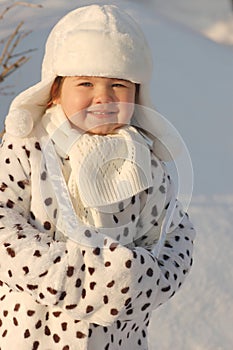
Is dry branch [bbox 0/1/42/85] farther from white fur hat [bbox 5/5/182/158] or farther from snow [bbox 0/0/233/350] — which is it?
white fur hat [bbox 5/5/182/158]

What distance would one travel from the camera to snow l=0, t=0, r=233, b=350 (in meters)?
2.52

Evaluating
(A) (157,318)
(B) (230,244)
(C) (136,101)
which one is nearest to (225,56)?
(B) (230,244)

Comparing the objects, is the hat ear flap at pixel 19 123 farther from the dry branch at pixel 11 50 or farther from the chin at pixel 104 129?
the dry branch at pixel 11 50

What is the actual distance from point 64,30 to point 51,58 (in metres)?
0.05

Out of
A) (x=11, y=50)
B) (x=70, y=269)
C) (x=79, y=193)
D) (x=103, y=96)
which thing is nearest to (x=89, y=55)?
(x=103, y=96)

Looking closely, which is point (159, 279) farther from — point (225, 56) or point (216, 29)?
point (216, 29)

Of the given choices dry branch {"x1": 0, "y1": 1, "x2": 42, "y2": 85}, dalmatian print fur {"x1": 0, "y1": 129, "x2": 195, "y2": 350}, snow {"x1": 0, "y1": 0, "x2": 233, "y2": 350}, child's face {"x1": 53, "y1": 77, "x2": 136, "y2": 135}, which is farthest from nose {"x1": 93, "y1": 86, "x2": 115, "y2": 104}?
dry branch {"x1": 0, "y1": 1, "x2": 42, "y2": 85}

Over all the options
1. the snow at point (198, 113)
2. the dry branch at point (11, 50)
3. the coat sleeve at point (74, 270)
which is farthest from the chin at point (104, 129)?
the dry branch at point (11, 50)

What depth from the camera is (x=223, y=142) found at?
3.67 m

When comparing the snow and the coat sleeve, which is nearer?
the coat sleeve

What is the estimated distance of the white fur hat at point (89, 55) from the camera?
1.28 meters

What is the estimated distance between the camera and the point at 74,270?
1181 mm

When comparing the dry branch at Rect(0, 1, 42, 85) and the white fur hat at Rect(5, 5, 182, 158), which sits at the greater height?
the white fur hat at Rect(5, 5, 182, 158)

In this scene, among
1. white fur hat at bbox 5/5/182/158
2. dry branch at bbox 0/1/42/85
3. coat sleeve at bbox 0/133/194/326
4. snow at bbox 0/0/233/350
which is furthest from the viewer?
dry branch at bbox 0/1/42/85
